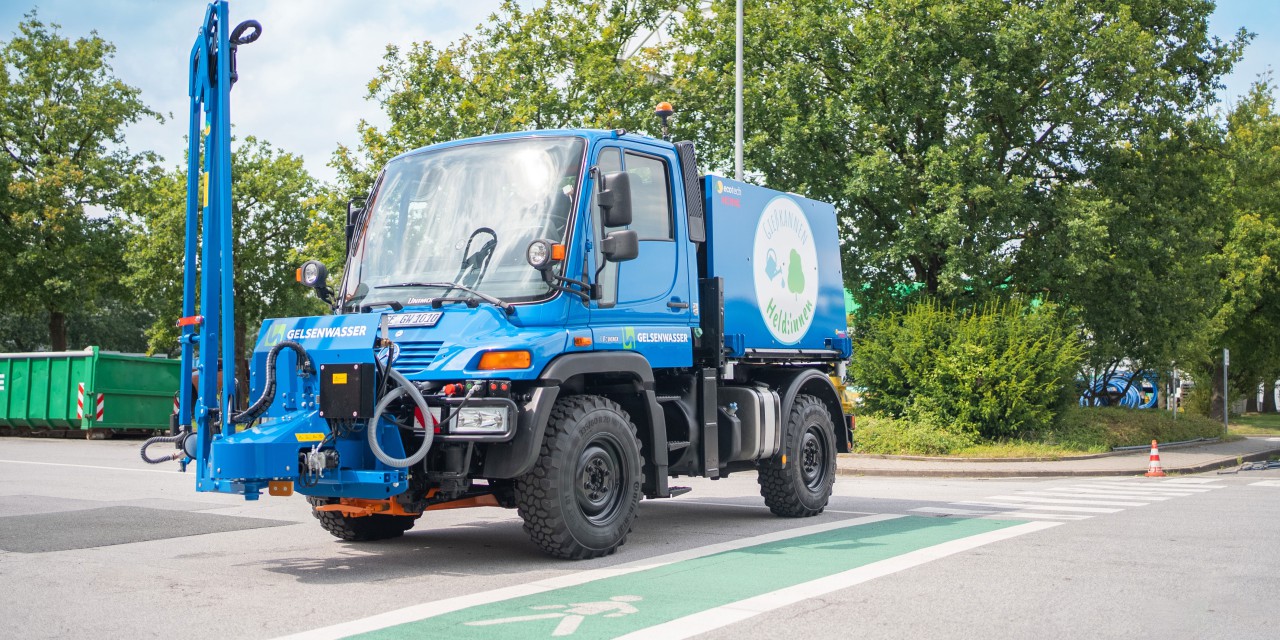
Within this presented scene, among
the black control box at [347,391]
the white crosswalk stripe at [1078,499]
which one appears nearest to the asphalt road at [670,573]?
the white crosswalk stripe at [1078,499]

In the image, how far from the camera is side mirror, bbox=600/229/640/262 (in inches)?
337

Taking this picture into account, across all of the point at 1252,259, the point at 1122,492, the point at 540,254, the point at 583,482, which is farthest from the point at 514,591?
the point at 1252,259

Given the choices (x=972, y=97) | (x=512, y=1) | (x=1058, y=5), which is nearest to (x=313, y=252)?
(x=512, y=1)

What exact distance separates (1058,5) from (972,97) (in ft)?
9.01

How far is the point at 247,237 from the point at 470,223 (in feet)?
101

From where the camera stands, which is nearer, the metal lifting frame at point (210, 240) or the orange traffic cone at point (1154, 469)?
the metal lifting frame at point (210, 240)

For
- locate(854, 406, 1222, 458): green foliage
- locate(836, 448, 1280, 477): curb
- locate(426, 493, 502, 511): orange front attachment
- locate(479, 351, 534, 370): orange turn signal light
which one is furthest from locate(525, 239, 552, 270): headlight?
locate(854, 406, 1222, 458): green foliage

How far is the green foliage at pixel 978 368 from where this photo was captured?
22500 mm

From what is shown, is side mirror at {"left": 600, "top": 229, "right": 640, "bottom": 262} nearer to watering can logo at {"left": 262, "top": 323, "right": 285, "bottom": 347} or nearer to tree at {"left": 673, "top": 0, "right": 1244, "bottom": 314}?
watering can logo at {"left": 262, "top": 323, "right": 285, "bottom": 347}

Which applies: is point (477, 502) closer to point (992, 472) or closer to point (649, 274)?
point (649, 274)

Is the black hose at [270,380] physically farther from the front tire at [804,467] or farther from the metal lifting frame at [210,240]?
the front tire at [804,467]

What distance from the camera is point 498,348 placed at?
7961 millimetres

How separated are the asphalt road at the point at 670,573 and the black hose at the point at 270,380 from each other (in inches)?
42.6

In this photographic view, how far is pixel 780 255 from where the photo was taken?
11836 millimetres
